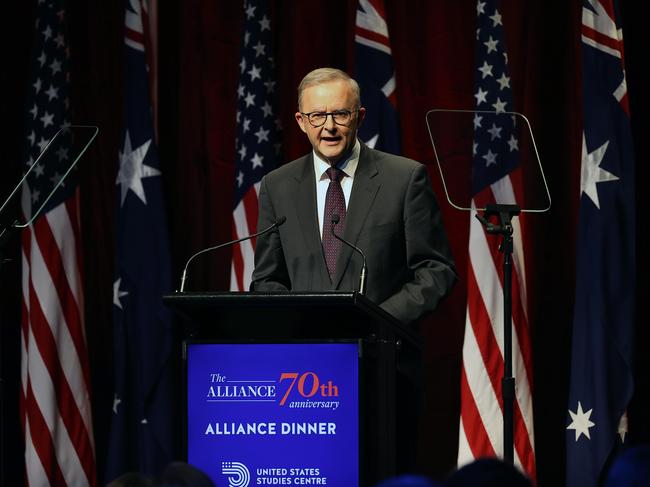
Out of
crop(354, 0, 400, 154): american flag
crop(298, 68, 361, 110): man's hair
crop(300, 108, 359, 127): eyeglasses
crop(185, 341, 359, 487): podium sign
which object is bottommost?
crop(185, 341, 359, 487): podium sign

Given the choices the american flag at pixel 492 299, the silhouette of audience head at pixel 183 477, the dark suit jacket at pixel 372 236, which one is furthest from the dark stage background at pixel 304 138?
the silhouette of audience head at pixel 183 477

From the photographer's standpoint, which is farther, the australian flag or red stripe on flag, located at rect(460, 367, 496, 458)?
the australian flag

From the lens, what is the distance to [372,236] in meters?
3.50

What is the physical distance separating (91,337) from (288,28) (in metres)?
1.94

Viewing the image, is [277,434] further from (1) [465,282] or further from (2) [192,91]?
(2) [192,91]

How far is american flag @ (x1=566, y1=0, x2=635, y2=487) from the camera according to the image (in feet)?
15.7

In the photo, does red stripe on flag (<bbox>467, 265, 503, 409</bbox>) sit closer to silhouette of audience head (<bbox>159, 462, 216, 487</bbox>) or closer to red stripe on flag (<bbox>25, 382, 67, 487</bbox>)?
red stripe on flag (<bbox>25, 382, 67, 487</bbox>)

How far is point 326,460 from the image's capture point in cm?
268

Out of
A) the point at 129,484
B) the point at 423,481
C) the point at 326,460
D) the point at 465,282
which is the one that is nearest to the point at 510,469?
the point at 423,481

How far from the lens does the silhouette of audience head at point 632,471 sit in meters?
1.58

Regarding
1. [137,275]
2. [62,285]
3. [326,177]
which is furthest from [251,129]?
[326,177]

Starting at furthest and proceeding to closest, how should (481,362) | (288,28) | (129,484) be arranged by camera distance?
(288,28), (481,362), (129,484)

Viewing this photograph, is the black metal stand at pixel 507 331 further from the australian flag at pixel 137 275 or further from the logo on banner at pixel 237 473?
the australian flag at pixel 137 275

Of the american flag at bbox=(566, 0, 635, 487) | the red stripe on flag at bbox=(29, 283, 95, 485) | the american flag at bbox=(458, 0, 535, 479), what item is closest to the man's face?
the american flag at bbox=(458, 0, 535, 479)
